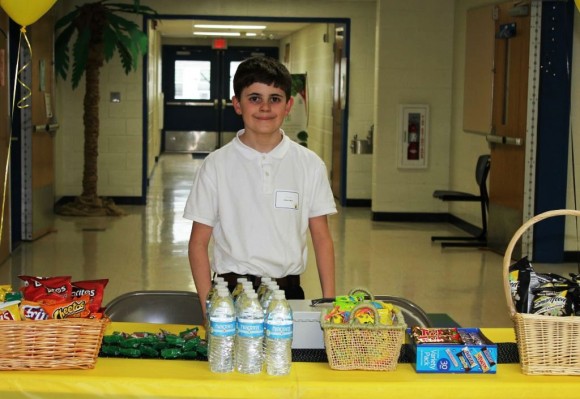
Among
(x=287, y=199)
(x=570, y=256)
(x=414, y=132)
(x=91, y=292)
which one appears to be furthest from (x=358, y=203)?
(x=91, y=292)

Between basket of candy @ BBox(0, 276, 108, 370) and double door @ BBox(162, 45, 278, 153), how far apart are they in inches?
815

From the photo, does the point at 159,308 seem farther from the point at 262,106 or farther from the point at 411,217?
the point at 411,217

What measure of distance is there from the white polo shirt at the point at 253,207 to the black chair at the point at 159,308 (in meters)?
0.31

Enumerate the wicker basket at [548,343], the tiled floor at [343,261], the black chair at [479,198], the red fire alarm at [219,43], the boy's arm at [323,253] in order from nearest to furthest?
Answer: the wicker basket at [548,343], the boy's arm at [323,253], the tiled floor at [343,261], the black chair at [479,198], the red fire alarm at [219,43]

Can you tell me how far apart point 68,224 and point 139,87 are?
2.65m

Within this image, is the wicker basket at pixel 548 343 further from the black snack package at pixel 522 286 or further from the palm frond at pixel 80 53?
the palm frond at pixel 80 53

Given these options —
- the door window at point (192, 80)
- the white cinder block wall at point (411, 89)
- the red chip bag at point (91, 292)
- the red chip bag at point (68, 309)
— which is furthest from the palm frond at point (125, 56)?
the door window at point (192, 80)

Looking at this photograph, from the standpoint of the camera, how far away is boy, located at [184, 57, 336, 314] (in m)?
3.28

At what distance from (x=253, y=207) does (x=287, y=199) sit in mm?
118

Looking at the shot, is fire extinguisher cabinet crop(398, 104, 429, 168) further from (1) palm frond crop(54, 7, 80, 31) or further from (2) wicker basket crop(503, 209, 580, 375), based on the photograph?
(2) wicker basket crop(503, 209, 580, 375)

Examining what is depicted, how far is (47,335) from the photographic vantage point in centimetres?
257

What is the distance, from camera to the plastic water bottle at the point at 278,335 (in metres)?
2.50

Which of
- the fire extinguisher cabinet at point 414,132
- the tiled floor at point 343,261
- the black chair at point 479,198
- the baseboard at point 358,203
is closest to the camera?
the tiled floor at point 343,261

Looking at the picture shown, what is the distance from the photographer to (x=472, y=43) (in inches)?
432
